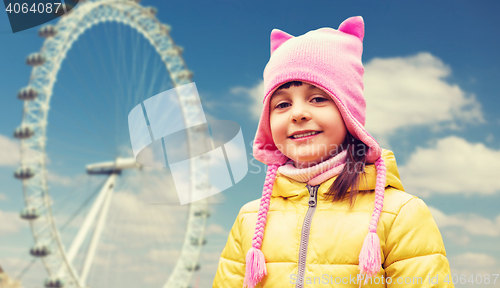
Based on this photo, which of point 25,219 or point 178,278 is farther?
point 178,278

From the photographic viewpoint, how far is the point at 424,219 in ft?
4.17

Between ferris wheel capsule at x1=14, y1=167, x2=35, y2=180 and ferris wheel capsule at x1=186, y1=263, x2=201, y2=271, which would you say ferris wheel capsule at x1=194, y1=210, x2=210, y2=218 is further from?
ferris wheel capsule at x1=14, y1=167, x2=35, y2=180

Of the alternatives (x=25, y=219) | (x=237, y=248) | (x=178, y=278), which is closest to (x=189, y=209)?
(x=178, y=278)

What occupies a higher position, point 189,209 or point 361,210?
point 189,209

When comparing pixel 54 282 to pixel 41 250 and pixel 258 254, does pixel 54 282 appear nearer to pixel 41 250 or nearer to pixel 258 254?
pixel 41 250

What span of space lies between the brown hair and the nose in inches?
3.4

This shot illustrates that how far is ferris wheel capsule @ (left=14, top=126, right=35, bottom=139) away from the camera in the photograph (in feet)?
20.6

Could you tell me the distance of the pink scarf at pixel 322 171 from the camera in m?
1.38

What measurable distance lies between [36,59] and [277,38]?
6097 mm

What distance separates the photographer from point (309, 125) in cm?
138

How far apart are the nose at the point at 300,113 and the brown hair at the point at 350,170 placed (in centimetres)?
9

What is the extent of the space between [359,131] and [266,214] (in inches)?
16.7

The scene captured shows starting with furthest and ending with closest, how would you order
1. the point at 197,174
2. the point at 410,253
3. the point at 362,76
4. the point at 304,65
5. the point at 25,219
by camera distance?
the point at 197,174
the point at 25,219
the point at 362,76
the point at 304,65
the point at 410,253

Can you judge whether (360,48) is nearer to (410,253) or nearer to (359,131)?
(359,131)
